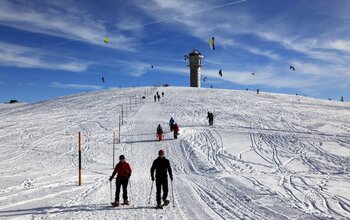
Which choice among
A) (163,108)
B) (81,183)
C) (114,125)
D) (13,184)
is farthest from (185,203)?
(163,108)

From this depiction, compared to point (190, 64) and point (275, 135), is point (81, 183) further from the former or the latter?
point (190, 64)

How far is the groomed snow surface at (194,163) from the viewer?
11.0m

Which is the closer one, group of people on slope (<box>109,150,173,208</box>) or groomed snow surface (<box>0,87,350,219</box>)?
groomed snow surface (<box>0,87,350,219</box>)

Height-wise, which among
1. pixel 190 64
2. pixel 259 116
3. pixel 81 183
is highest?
pixel 190 64

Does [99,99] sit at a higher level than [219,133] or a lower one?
higher

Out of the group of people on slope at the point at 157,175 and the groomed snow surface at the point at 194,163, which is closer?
the groomed snow surface at the point at 194,163

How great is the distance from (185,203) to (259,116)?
33411mm

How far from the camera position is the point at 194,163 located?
71.7 feet

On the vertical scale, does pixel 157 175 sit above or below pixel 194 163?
above

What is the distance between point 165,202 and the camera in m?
11.2

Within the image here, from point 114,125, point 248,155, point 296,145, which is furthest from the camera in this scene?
point 114,125

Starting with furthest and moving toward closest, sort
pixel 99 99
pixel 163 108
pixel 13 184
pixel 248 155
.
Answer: pixel 99 99 → pixel 163 108 → pixel 248 155 → pixel 13 184

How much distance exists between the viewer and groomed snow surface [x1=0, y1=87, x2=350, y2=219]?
1102 centimetres

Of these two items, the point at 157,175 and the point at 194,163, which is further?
the point at 194,163
